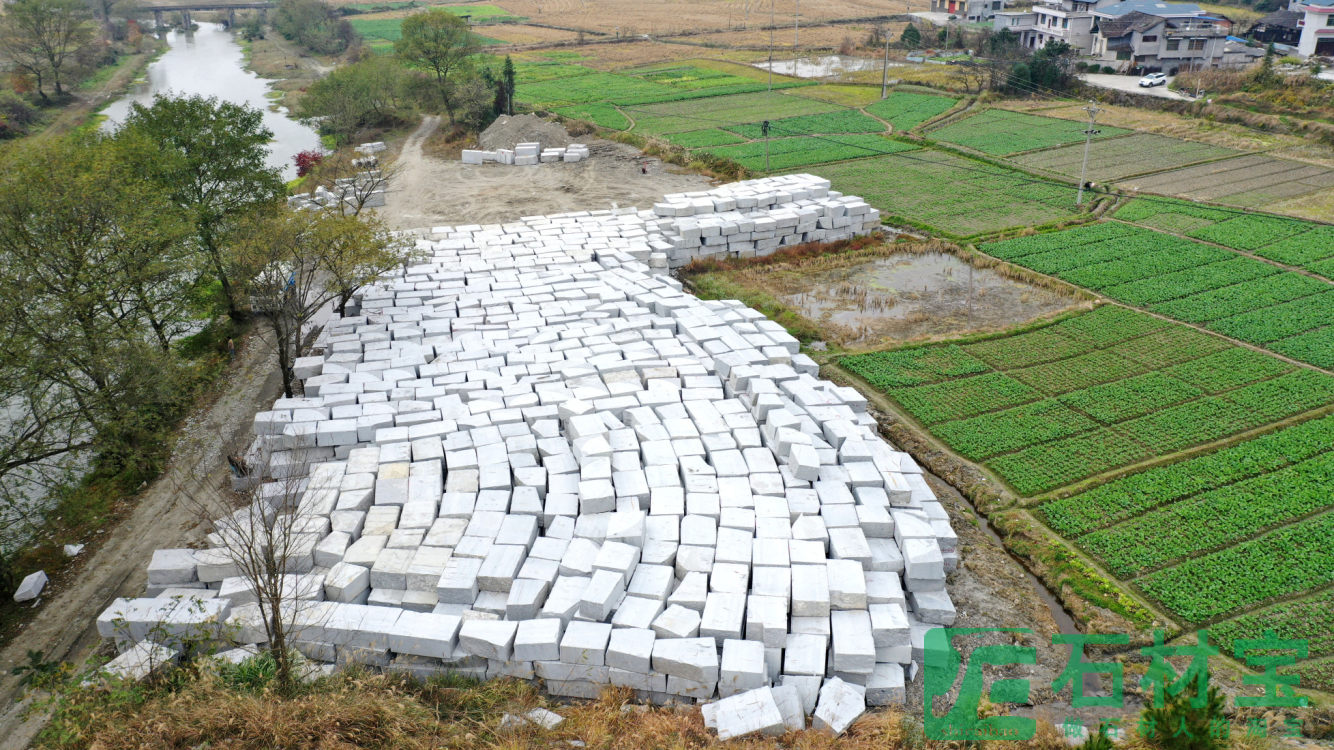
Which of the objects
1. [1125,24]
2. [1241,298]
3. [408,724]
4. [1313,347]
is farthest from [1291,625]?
[1125,24]

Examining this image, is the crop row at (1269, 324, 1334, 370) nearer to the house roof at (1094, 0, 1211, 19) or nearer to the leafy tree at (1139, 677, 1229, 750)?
the leafy tree at (1139, 677, 1229, 750)

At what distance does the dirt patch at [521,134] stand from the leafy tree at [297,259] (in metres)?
19.7

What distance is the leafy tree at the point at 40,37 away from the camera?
50906 millimetres

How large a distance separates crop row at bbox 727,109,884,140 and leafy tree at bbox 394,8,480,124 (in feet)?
50.8

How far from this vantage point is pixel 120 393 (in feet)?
47.4

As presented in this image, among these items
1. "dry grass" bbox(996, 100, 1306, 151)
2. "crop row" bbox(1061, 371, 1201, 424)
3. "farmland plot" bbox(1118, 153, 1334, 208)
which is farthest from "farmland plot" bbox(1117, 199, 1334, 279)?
"dry grass" bbox(996, 100, 1306, 151)

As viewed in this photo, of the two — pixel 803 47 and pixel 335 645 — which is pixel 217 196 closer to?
pixel 335 645

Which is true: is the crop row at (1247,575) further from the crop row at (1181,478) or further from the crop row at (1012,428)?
the crop row at (1012,428)

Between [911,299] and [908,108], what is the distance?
26298 millimetres

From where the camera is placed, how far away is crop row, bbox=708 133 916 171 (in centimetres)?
3628

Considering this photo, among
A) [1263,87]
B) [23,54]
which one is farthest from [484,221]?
[23,54]

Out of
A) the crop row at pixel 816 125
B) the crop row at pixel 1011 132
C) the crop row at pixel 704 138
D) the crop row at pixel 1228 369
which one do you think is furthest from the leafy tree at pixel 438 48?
the crop row at pixel 1228 369

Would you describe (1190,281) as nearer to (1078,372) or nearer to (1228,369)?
(1228,369)

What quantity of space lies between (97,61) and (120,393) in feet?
205
